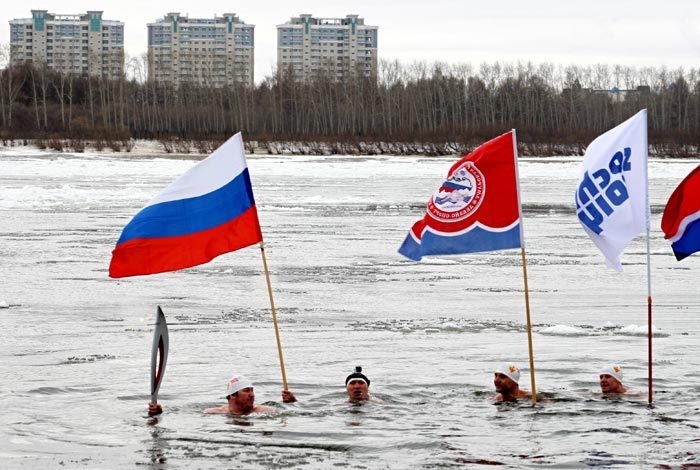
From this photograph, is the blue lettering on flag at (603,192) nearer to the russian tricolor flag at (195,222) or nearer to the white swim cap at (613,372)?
the white swim cap at (613,372)

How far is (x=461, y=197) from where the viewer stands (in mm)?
11852

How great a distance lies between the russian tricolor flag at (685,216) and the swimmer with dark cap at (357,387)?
10.1 ft

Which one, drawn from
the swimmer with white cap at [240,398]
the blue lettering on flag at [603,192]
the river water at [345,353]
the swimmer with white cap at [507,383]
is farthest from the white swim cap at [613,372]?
the swimmer with white cap at [240,398]

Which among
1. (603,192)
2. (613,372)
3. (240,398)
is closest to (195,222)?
(240,398)

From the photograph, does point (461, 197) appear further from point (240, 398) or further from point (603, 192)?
point (240, 398)

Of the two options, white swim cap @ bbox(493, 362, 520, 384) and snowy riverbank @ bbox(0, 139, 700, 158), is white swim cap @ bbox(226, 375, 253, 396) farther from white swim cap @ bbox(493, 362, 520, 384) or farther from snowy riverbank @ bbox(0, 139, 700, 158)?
snowy riverbank @ bbox(0, 139, 700, 158)

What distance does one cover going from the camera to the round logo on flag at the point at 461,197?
1182 centimetres

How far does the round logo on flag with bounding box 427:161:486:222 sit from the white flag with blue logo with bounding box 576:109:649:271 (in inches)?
35.3

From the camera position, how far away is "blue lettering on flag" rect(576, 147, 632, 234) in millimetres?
11531

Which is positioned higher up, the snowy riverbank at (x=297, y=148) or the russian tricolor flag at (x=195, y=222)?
the snowy riverbank at (x=297, y=148)

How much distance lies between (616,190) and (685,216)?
2.67 feet

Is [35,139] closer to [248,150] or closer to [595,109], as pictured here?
[248,150]

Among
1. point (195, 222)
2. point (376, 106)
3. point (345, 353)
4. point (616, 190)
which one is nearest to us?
point (616, 190)


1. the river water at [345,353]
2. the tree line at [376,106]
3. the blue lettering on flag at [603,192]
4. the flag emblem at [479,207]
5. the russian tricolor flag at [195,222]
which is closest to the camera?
the river water at [345,353]
